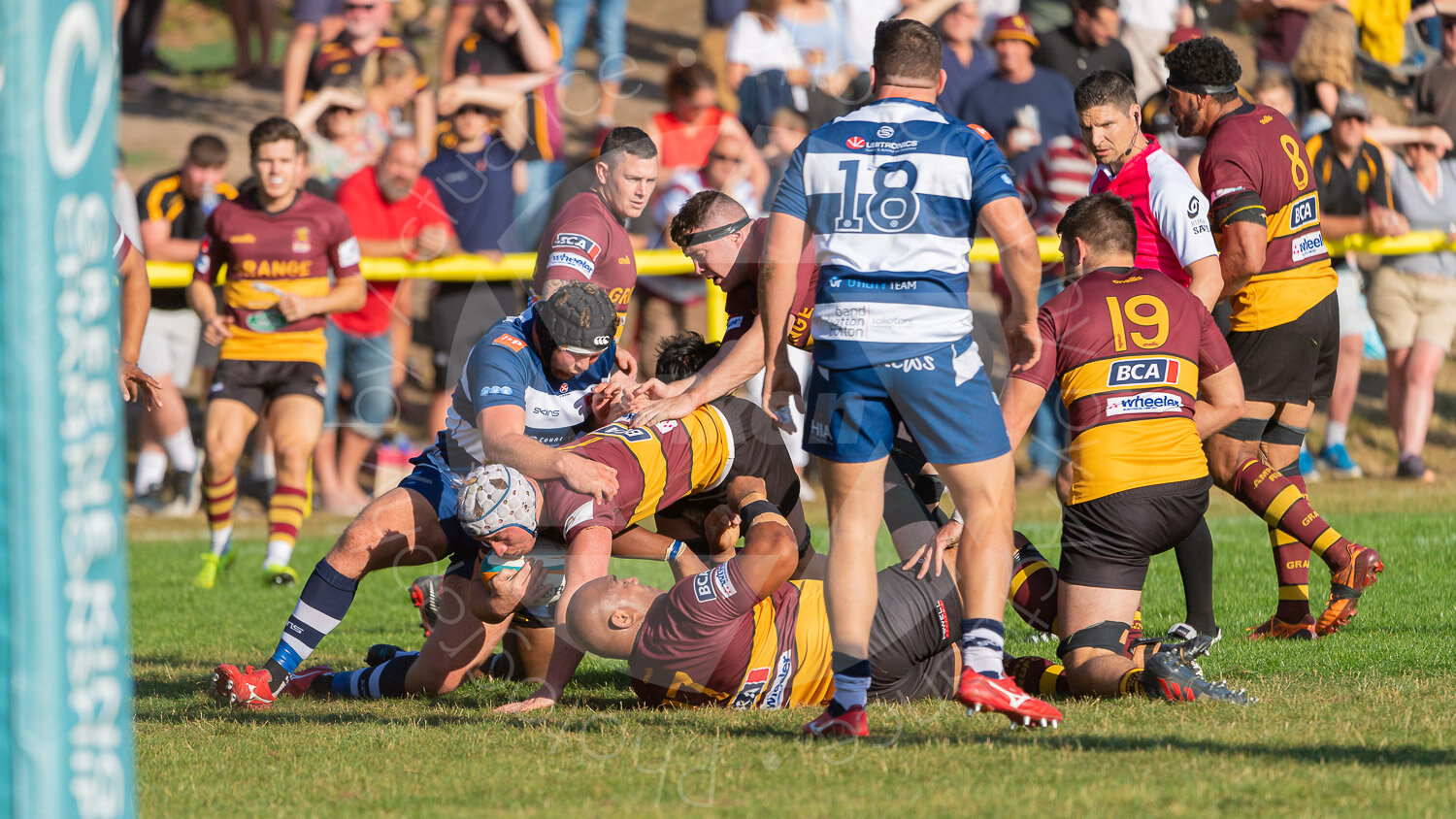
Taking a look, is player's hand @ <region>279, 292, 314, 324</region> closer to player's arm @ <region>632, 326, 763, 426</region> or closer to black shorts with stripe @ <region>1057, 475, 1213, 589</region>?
player's arm @ <region>632, 326, 763, 426</region>

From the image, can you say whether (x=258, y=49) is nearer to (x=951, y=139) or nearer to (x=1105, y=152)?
(x=1105, y=152)

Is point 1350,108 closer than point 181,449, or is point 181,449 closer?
point 1350,108

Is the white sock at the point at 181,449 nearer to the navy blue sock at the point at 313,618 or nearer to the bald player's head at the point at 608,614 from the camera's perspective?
the navy blue sock at the point at 313,618

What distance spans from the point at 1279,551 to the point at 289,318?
20.3 ft

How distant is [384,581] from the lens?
10320mm

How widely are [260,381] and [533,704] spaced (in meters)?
4.82

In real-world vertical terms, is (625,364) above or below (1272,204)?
below

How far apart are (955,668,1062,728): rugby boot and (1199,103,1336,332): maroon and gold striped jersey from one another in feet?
10.2

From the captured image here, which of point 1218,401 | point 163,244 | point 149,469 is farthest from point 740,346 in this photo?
point 149,469

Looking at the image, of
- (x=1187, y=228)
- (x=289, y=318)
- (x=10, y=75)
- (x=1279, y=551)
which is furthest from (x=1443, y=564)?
(x=10, y=75)

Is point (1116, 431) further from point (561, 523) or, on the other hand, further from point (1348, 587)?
point (561, 523)

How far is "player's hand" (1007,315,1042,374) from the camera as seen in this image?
17.3 ft

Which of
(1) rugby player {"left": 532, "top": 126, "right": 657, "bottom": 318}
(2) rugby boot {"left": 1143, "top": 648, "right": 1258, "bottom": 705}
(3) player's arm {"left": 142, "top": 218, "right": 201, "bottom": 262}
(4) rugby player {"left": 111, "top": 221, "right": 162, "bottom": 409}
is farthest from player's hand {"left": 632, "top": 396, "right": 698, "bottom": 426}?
(3) player's arm {"left": 142, "top": 218, "right": 201, "bottom": 262}

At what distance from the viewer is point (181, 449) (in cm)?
1228
